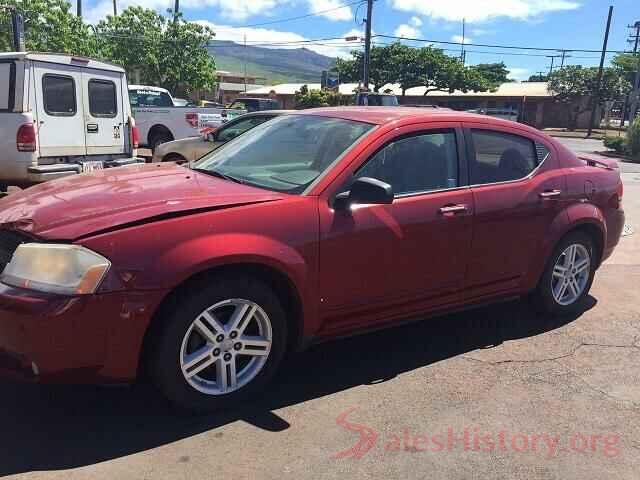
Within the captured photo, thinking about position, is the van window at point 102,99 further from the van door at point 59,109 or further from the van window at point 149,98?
the van window at point 149,98

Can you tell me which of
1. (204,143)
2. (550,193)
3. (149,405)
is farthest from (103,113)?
(550,193)

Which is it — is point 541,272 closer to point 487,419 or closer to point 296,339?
point 487,419

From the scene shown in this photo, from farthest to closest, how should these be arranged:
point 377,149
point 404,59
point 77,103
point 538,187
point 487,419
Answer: point 404,59 → point 77,103 → point 538,187 → point 377,149 → point 487,419

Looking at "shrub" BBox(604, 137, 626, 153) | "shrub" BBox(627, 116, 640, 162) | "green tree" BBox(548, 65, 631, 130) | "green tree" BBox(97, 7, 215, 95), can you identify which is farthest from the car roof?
"green tree" BBox(548, 65, 631, 130)

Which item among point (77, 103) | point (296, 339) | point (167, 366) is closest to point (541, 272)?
point (296, 339)

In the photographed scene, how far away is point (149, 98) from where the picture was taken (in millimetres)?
17328

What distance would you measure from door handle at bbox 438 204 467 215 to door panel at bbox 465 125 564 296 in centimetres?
13

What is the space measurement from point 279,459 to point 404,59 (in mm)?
52565

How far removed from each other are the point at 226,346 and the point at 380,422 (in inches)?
36.5

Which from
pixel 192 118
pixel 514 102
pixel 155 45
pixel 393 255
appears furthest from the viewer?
pixel 514 102

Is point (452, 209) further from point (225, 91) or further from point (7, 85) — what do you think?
point (225, 91)

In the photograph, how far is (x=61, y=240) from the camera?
2818mm

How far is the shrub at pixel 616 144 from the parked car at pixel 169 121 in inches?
779

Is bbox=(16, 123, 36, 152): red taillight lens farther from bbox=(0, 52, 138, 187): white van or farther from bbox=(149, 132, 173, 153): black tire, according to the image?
bbox=(149, 132, 173, 153): black tire
